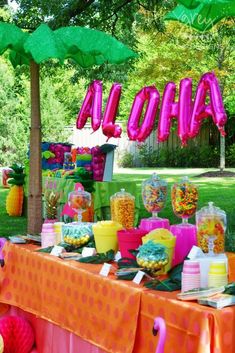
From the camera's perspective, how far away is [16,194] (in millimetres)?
10281

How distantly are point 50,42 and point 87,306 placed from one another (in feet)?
5.99

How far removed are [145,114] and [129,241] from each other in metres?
0.74

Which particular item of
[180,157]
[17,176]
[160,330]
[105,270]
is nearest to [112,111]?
[105,270]

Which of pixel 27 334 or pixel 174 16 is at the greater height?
pixel 174 16

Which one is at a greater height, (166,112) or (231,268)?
(166,112)

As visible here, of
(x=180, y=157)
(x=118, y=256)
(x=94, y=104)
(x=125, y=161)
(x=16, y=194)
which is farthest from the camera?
(x=125, y=161)

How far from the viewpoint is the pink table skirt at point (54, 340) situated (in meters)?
2.99

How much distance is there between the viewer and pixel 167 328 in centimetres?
237

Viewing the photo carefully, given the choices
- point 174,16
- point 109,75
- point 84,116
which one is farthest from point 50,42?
point 109,75

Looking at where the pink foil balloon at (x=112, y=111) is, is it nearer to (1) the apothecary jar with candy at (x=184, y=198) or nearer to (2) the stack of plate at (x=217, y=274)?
(1) the apothecary jar with candy at (x=184, y=198)

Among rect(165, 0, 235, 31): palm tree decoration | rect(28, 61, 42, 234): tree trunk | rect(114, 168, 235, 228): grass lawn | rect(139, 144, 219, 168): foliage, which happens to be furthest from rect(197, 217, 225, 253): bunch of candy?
rect(139, 144, 219, 168): foliage

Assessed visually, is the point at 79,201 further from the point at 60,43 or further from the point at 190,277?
the point at 190,277

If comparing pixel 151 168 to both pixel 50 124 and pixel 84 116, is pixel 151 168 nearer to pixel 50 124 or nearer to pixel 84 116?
pixel 50 124

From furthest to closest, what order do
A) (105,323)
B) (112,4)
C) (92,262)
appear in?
1. (112,4)
2. (92,262)
3. (105,323)
